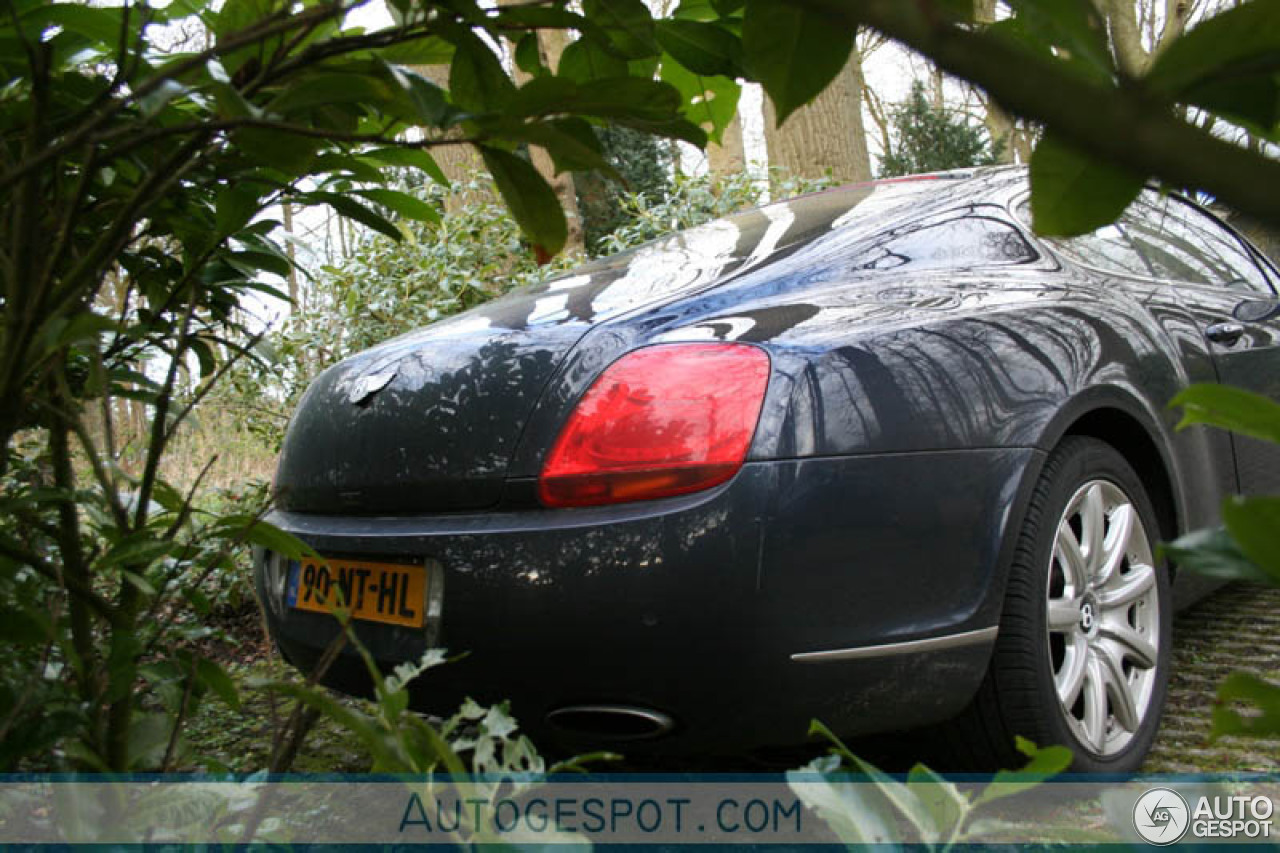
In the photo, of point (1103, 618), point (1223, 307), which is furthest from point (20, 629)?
point (1223, 307)

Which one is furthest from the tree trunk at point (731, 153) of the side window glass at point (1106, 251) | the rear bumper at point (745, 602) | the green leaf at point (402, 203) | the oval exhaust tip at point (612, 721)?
the green leaf at point (402, 203)

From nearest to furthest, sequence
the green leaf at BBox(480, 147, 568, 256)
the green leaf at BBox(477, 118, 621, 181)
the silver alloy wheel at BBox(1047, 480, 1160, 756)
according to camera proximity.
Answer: the green leaf at BBox(477, 118, 621, 181)
the green leaf at BBox(480, 147, 568, 256)
the silver alloy wheel at BBox(1047, 480, 1160, 756)

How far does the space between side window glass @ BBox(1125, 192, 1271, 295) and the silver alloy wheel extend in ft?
2.88

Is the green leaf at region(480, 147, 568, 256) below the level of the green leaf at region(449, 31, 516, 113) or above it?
below

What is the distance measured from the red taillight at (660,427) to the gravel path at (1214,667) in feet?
3.20

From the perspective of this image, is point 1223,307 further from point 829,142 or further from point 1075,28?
point 829,142

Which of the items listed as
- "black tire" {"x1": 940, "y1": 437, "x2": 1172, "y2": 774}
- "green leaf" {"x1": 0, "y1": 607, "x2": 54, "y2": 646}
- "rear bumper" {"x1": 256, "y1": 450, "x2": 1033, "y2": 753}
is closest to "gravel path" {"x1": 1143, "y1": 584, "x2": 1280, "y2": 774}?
"black tire" {"x1": 940, "y1": 437, "x2": 1172, "y2": 774}

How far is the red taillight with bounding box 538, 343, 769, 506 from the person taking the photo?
1.58 m

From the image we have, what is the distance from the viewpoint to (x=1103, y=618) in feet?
6.87

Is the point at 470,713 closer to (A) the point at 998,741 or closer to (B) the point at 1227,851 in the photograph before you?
(B) the point at 1227,851

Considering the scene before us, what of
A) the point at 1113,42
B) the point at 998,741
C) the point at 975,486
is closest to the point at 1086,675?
the point at 998,741

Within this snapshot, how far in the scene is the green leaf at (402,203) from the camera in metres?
1.14

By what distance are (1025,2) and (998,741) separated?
1683mm

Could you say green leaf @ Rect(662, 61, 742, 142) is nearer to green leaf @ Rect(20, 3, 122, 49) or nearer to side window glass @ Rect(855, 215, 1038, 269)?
green leaf @ Rect(20, 3, 122, 49)
